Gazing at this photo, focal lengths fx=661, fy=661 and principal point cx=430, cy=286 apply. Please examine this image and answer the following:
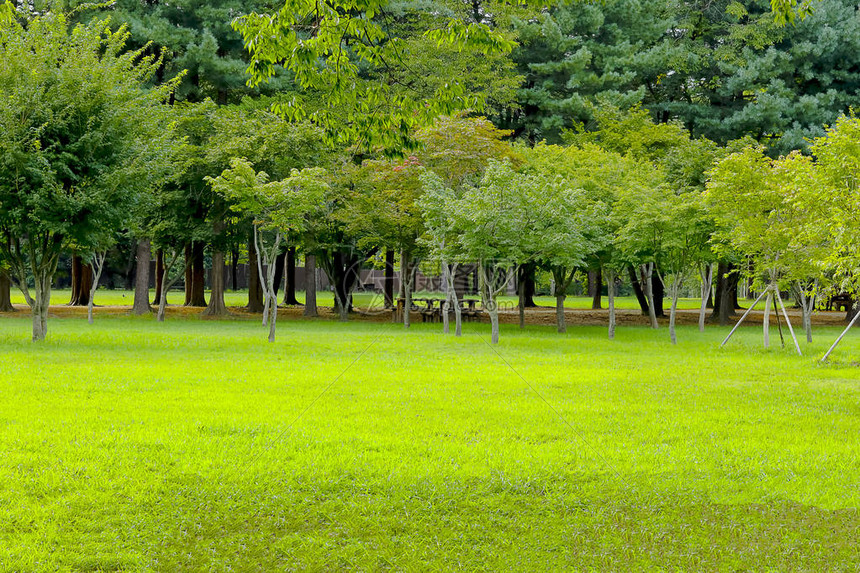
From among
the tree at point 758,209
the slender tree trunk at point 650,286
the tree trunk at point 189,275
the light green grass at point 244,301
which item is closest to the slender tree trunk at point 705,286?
the slender tree trunk at point 650,286

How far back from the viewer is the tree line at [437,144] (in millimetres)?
10727

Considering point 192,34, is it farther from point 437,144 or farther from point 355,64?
point 355,64

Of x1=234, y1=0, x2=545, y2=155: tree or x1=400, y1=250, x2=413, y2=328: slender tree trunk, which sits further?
x1=400, y1=250, x2=413, y2=328: slender tree trunk

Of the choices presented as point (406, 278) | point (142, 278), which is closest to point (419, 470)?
point (406, 278)

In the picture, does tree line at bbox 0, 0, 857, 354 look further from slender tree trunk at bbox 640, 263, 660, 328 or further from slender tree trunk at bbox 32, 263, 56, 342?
slender tree trunk at bbox 640, 263, 660, 328

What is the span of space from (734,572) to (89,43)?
702 inches

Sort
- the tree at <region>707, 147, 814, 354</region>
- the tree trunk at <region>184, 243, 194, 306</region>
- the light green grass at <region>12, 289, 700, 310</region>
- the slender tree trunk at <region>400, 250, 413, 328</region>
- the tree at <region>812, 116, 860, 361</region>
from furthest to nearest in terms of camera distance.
→ the light green grass at <region>12, 289, 700, 310</region>, the tree trunk at <region>184, 243, 194, 306</region>, the slender tree trunk at <region>400, 250, 413, 328</region>, the tree at <region>707, 147, 814, 354</region>, the tree at <region>812, 116, 860, 361</region>

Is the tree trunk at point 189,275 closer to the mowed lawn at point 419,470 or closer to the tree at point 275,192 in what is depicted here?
the tree at point 275,192

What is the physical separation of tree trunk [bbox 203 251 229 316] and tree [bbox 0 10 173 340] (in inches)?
441

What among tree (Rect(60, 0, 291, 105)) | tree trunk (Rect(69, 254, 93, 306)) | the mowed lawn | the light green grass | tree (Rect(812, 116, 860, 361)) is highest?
tree (Rect(60, 0, 291, 105))

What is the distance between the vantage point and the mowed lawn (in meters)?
4.44

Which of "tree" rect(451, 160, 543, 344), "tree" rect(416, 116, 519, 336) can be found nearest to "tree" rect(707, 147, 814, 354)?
"tree" rect(451, 160, 543, 344)

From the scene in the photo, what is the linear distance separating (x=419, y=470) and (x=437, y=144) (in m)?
17.2

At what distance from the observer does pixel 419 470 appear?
597 centimetres
